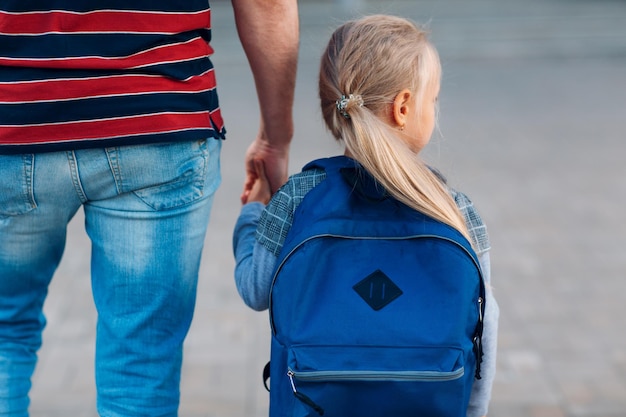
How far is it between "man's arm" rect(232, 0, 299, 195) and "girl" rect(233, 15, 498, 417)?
0.37ft

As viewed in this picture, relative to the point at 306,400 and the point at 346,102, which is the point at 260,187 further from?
the point at 306,400

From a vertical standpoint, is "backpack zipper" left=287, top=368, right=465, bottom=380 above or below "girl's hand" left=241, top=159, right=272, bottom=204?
below

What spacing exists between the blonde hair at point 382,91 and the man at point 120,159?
0.56 feet

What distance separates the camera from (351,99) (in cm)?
171

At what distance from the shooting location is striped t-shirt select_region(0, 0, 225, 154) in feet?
5.09

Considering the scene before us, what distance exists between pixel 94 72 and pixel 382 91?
0.56 m

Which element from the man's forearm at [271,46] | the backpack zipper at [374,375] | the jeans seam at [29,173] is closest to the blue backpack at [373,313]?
the backpack zipper at [374,375]

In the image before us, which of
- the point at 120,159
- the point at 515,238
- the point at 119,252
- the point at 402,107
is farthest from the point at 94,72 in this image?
the point at 515,238

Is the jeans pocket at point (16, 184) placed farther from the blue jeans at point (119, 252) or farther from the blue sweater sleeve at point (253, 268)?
the blue sweater sleeve at point (253, 268)

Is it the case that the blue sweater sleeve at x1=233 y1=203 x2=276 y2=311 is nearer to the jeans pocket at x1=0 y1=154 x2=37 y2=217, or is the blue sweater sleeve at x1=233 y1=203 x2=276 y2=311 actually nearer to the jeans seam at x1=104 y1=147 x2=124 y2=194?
the jeans seam at x1=104 y1=147 x2=124 y2=194

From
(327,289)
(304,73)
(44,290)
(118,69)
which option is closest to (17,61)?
(118,69)

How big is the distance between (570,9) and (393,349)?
10.3 meters

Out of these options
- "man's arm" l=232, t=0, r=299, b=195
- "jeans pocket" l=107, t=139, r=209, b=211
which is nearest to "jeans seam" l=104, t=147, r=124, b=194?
"jeans pocket" l=107, t=139, r=209, b=211

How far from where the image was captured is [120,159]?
5.41 feet
